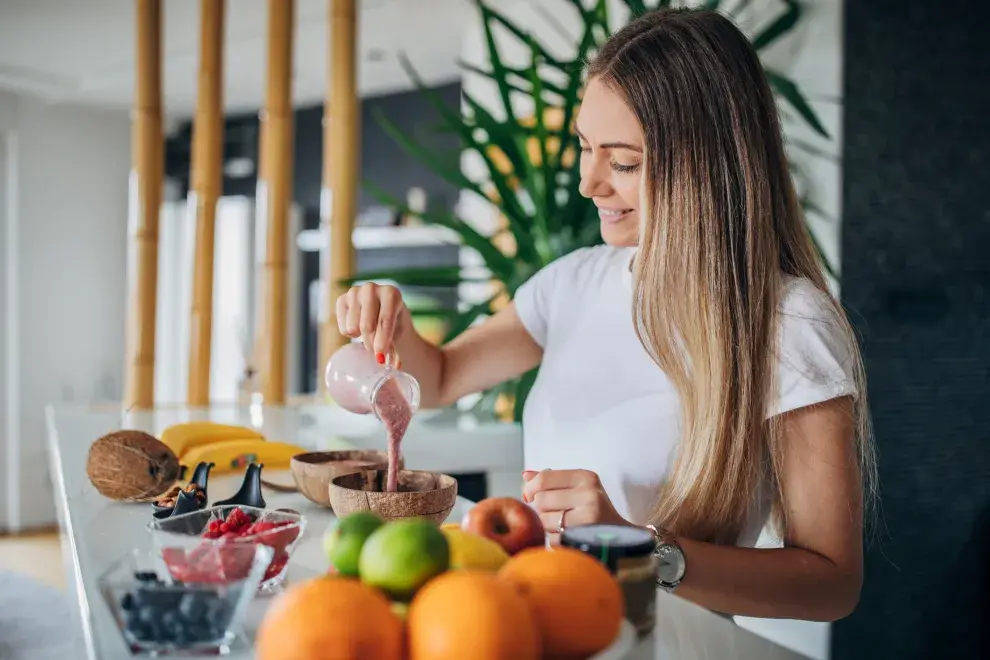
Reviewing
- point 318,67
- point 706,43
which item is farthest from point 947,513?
point 318,67

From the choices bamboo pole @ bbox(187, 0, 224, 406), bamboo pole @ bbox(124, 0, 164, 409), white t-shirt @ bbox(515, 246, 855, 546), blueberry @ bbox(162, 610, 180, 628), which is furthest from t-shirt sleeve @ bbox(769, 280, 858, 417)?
bamboo pole @ bbox(124, 0, 164, 409)

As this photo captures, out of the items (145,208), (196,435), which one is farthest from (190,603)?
(145,208)

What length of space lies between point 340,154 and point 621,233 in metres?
1.48

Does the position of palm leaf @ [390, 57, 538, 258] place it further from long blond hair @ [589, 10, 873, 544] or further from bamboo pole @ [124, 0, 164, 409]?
long blond hair @ [589, 10, 873, 544]

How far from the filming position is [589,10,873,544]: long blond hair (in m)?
1.16

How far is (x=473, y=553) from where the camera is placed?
70 cm

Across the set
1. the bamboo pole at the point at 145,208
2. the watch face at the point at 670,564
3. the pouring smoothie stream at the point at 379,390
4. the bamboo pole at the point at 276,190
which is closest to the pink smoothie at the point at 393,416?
the pouring smoothie stream at the point at 379,390

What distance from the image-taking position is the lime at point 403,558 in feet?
2.09

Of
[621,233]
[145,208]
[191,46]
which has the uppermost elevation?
[191,46]

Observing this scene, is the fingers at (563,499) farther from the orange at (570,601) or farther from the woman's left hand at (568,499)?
the orange at (570,601)

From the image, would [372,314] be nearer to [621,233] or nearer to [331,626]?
[621,233]

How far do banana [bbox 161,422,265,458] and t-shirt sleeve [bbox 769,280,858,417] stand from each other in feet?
3.26

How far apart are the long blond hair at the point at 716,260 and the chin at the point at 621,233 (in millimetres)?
180

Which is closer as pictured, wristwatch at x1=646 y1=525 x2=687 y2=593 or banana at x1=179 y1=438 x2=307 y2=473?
wristwatch at x1=646 y1=525 x2=687 y2=593
